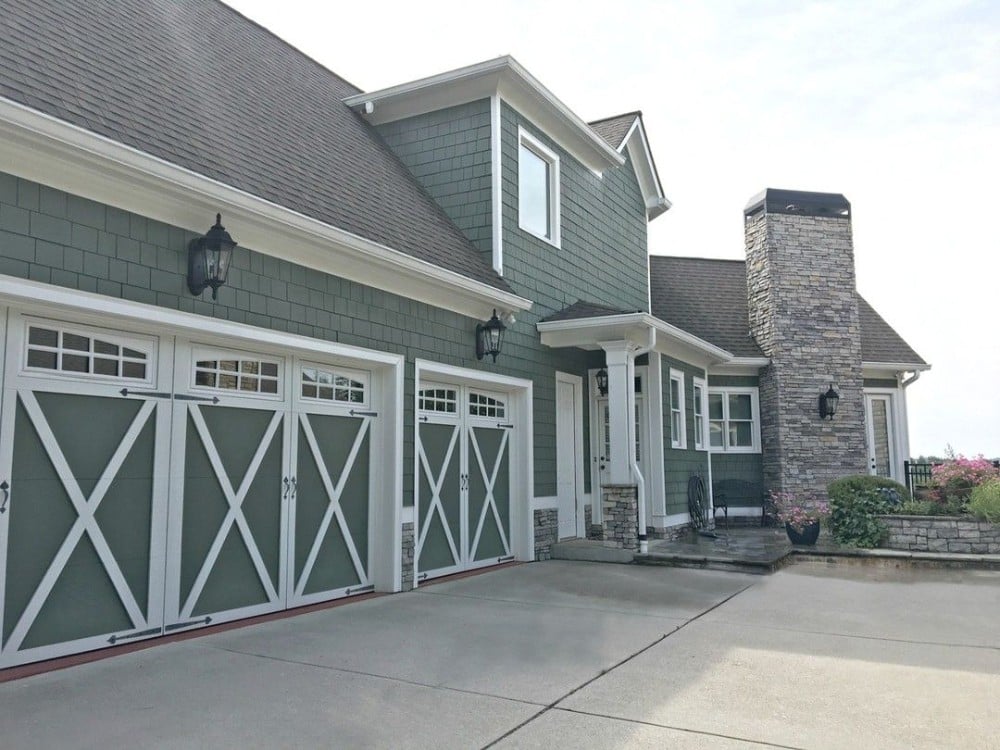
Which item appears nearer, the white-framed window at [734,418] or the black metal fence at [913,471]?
the white-framed window at [734,418]

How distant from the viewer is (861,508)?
Answer: 10.6 m

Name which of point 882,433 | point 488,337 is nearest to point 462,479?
point 488,337

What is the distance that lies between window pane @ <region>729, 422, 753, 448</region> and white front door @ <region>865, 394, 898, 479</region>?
8.98 feet

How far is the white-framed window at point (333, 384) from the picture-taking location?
7.04 metres

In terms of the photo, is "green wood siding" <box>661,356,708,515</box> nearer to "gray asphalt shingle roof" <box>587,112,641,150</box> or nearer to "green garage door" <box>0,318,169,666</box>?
"gray asphalt shingle roof" <box>587,112,641,150</box>

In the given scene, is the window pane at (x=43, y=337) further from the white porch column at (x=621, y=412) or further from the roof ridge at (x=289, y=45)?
the roof ridge at (x=289, y=45)

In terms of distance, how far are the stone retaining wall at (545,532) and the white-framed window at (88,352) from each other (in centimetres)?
577

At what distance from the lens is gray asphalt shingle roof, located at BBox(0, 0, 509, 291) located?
5.56 meters

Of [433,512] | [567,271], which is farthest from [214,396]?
[567,271]

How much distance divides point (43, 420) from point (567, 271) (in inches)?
302

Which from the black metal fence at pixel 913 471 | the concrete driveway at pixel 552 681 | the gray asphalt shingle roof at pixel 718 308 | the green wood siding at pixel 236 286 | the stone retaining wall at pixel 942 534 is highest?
the gray asphalt shingle roof at pixel 718 308

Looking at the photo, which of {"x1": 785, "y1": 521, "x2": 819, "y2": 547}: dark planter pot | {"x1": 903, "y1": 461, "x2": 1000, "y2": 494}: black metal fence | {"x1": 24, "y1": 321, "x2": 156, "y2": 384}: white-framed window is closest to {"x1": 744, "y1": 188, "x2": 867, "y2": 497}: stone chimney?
{"x1": 903, "y1": 461, "x2": 1000, "y2": 494}: black metal fence

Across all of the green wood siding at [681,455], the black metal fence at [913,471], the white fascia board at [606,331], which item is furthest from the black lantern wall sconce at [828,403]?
the white fascia board at [606,331]

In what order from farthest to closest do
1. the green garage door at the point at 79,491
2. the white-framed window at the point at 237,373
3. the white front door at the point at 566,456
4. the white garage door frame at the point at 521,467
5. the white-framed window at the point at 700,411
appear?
1. the white-framed window at the point at 700,411
2. the white front door at the point at 566,456
3. the white garage door frame at the point at 521,467
4. the white-framed window at the point at 237,373
5. the green garage door at the point at 79,491
